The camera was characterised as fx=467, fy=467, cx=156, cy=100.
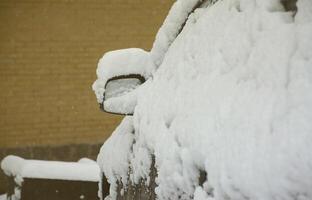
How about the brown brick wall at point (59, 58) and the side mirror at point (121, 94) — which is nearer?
the side mirror at point (121, 94)

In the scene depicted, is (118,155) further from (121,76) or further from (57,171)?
(57,171)

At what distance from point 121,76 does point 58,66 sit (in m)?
4.27

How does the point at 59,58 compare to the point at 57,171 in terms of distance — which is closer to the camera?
the point at 57,171

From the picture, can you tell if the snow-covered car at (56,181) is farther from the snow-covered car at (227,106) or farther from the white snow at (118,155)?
the snow-covered car at (227,106)

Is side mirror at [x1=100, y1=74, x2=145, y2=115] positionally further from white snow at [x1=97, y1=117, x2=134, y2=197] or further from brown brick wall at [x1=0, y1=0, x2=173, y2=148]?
brown brick wall at [x1=0, y1=0, x2=173, y2=148]

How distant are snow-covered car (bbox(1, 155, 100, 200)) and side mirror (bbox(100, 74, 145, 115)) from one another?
1985 millimetres

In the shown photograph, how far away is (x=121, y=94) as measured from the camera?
2.18 metres

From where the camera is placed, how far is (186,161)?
1285mm

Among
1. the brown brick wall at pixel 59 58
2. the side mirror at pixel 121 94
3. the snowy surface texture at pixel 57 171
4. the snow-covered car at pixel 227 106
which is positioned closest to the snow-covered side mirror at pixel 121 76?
the side mirror at pixel 121 94

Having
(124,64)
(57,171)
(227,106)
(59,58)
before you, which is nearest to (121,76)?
(124,64)

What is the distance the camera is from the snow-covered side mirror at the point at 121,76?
208 cm

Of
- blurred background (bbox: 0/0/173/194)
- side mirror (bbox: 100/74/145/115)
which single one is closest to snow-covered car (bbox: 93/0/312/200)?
side mirror (bbox: 100/74/145/115)

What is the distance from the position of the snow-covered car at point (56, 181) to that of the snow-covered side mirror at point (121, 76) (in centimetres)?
199

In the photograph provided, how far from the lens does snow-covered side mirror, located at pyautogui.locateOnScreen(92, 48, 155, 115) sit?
2.08 meters
